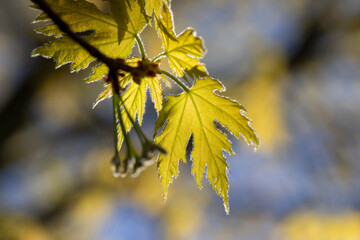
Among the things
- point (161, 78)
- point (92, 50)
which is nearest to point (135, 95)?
point (161, 78)

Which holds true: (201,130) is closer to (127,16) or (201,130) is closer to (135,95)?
(135,95)

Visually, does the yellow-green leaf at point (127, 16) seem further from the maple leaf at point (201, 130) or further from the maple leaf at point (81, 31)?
the maple leaf at point (201, 130)

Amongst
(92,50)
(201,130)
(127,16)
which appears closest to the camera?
(92,50)

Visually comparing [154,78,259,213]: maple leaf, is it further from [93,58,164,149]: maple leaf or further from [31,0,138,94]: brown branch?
[31,0,138,94]: brown branch

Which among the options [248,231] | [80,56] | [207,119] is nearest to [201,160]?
[207,119]

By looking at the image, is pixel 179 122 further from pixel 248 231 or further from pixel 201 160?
pixel 248 231

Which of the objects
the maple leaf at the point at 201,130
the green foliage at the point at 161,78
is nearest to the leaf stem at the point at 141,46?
the green foliage at the point at 161,78

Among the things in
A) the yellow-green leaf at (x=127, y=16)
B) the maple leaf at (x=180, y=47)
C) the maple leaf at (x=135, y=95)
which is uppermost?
the yellow-green leaf at (x=127, y=16)
